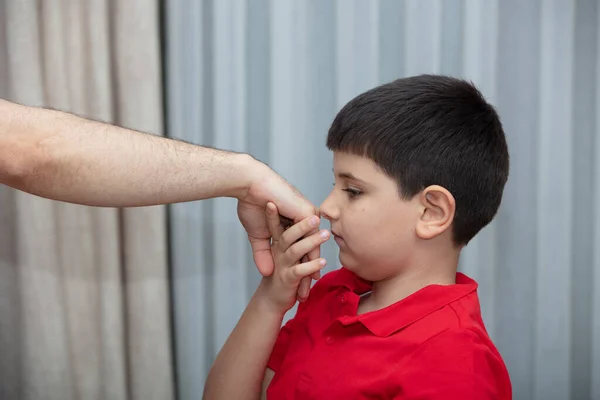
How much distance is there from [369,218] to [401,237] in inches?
2.6

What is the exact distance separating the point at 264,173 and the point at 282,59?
2.41 ft

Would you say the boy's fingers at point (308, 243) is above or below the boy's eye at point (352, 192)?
below

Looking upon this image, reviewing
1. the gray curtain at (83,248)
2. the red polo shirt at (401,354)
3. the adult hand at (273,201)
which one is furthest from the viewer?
the gray curtain at (83,248)

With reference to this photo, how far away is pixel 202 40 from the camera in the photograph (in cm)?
185

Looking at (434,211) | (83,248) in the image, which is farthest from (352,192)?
(83,248)

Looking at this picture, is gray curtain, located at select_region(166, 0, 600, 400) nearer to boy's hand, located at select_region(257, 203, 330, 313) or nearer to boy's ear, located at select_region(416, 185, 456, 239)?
boy's hand, located at select_region(257, 203, 330, 313)

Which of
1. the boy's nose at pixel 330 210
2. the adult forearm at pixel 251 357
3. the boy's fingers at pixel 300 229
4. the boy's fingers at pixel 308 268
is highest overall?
the boy's nose at pixel 330 210

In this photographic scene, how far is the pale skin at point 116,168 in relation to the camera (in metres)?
1.07

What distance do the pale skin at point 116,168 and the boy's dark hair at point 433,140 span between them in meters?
0.18

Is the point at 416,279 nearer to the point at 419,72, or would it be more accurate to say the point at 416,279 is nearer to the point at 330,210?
the point at 330,210

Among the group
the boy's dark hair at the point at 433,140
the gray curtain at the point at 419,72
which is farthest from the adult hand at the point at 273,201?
the gray curtain at the point at 419,72

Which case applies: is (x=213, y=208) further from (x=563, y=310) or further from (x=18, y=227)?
(x=563, y=310)

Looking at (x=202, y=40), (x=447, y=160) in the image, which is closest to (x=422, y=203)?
(x=447, y=160)

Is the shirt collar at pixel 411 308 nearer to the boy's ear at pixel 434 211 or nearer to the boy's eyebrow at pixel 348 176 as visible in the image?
the boy's ear at pixel 434 211
